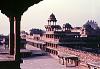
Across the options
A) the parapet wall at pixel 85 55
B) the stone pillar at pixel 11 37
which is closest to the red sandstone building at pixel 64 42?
the parapet wall at pixel 85 55

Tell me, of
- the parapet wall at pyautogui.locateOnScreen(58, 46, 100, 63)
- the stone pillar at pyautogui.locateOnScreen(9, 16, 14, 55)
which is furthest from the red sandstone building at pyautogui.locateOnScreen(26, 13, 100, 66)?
the stone pillar at pyautogui.locateOnScreen(9, 16, 14, 55)

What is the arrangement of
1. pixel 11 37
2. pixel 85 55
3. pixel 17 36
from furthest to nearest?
Answer: 1. pixel 85 55
2. pixel 11 37
3. pixel 17 36

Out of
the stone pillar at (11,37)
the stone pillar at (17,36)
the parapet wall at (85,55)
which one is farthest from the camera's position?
the parapet wall at (85,55)

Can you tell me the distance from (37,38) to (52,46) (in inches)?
826

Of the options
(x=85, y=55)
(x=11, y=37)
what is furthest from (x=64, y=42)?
(x=11, y=37)

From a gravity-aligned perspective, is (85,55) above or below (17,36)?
below

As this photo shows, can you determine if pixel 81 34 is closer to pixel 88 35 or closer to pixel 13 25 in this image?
pixel 88 35

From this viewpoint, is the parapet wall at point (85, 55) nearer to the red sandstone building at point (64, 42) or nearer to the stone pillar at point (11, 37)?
the red sandstone building at point (64, 42)

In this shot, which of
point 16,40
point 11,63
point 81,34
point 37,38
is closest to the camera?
point 11,63

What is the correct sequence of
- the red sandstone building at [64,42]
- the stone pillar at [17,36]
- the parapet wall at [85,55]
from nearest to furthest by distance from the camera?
the stone pillar at [17,36], the parapet wall at [85,55], the red sandstone building at [64,42]

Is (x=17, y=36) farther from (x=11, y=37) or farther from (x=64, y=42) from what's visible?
(x=64, y=42)

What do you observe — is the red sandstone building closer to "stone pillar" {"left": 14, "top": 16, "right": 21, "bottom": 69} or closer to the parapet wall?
the parapet wall

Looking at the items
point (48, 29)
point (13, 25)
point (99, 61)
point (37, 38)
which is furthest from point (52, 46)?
point (13, 25)

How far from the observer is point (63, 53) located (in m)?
59.8
